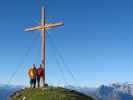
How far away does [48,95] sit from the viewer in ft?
90.3

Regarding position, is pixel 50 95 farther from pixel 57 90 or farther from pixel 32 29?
pixel 32 29

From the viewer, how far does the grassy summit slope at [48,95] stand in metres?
27.1

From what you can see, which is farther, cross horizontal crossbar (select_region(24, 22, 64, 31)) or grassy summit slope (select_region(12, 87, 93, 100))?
cross horizontal crossbar (select_region(24, 22, 64, 31))

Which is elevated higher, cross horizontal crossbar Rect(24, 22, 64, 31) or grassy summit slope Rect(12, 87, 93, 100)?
cross horizontal crossbar Rect(24, 22, 64, 31)

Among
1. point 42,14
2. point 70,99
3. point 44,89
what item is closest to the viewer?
point 70,99

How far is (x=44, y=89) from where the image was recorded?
2977 cm

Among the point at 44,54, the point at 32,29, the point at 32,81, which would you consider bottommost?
the point at 32,81

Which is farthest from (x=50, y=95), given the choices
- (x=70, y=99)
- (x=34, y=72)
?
(x=34, y=72)

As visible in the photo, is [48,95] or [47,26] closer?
[48,95]

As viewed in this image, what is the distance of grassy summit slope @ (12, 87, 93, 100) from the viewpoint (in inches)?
1067

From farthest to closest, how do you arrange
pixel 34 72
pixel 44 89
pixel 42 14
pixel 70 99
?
pixel 42 14 → pixel 34 72 → pixel 44 89 → pixel 70 99

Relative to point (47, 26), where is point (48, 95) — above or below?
below

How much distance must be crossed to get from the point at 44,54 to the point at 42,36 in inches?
83.0

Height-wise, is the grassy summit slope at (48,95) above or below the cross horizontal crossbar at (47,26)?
below
